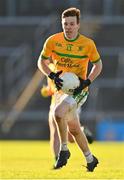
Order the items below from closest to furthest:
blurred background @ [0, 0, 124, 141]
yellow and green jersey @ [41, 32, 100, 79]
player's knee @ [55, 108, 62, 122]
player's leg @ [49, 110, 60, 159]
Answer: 1. player's knee @ [55, 108, 62, 122]
2. yellow and green jersey @ [41, 32, 100, 79]
3. player's leg @ [49, 110, 60, 159]
4. blurred background @ [0, 0, 124, 141]

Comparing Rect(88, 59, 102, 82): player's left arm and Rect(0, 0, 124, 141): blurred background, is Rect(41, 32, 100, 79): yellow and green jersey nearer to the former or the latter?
Rect(88, 59, 102, 82): player's left arm

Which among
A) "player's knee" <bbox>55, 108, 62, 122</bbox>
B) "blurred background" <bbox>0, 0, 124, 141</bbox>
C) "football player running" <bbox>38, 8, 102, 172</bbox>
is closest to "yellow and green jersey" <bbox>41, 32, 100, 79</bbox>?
"football player running" <bbox>38, 8, 102, 172</bbox>

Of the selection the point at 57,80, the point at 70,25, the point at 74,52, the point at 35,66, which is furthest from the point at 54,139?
the point at 35,66

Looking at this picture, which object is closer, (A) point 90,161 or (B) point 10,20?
(A) point 90,161

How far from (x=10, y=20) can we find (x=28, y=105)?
3875 mm

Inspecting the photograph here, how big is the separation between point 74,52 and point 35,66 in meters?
19.0

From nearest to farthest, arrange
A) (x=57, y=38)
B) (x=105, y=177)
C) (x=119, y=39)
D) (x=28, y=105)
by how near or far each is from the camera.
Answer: (x=105, y=177)
(x=57, y=38)
(x=28, y=105)
(x=119, y=39)

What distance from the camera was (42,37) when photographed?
30797 mm

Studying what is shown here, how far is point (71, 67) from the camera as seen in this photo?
10.9m

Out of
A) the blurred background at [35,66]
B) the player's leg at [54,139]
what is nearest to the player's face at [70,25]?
the player's leg at [54,139]

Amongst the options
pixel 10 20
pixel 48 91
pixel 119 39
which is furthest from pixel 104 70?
pixel 48 91

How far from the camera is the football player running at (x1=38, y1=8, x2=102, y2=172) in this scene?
10.6 meters

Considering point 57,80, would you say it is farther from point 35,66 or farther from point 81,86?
point 35,66

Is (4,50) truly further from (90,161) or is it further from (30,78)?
(90,161)
